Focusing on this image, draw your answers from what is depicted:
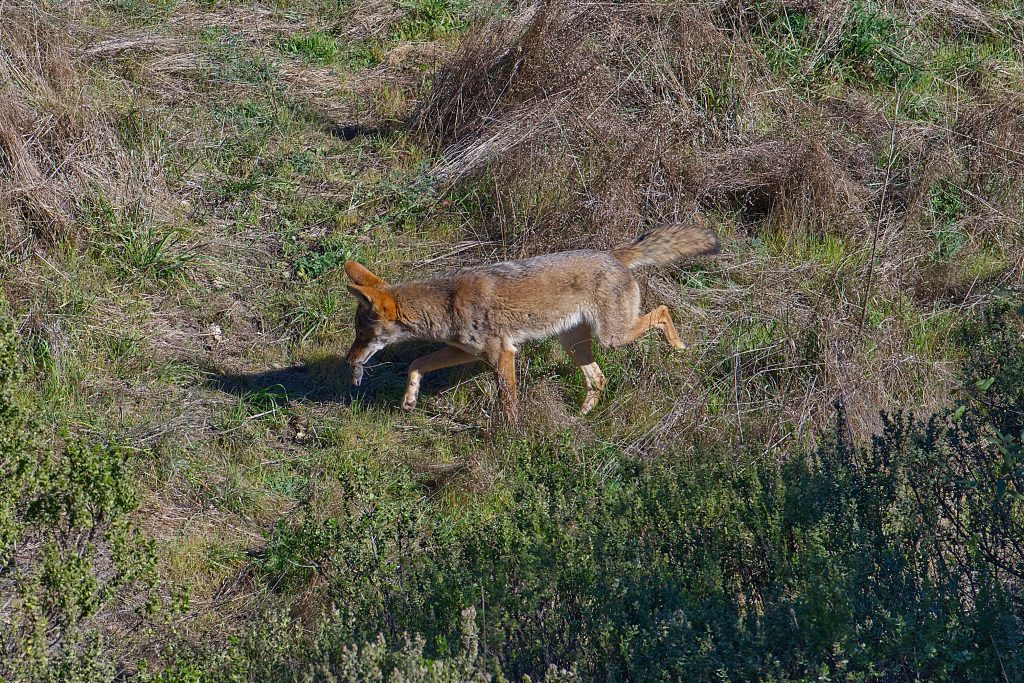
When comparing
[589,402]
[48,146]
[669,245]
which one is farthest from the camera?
[48,146]

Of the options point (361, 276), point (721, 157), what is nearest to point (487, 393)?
point (361, 276)

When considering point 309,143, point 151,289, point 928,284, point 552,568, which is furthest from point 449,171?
point 552,568

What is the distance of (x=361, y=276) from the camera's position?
347 inches

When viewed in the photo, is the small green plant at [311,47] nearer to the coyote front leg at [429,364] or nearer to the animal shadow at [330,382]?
the animal shadow at [330,382]

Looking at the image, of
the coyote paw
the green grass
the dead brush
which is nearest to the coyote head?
the green grass

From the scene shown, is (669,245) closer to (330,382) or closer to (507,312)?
(507,312)

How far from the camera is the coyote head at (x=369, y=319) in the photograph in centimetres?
862

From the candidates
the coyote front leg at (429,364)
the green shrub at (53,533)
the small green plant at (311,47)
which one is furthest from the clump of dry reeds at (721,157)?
the green shrub at (53,533)

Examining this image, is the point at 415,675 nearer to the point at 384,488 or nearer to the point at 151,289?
the point at 384,488

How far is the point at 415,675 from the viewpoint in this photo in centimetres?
405

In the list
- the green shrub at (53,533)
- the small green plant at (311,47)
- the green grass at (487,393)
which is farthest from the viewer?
the small green plant at (311,47)

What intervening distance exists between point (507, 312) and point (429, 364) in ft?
2.63

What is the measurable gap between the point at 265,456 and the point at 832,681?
4975 millimetres

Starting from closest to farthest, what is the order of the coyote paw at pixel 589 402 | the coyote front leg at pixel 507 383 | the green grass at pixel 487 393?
the green grass at pixel 487 393, the coyote front leg at pixel 507 383, the coyote paw at pixel 589 402
